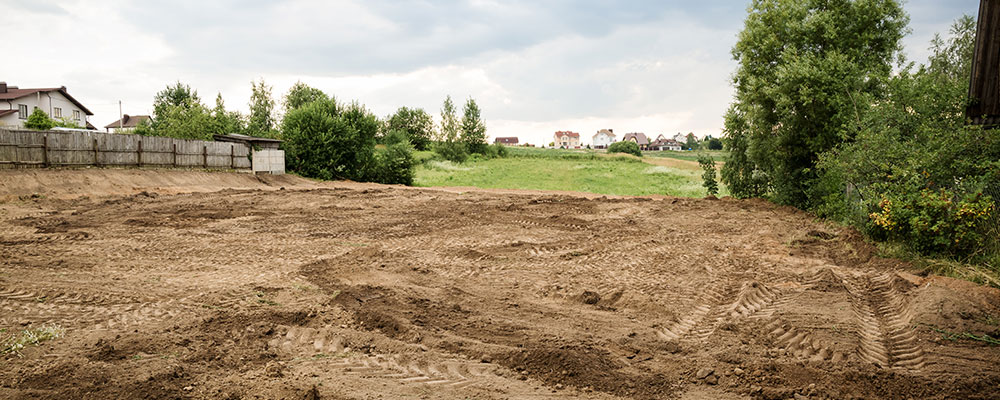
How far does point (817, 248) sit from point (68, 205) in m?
20.1

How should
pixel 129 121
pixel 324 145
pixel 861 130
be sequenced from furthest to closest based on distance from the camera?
pixel 129 121, pixel 324 145, pixel 861 130

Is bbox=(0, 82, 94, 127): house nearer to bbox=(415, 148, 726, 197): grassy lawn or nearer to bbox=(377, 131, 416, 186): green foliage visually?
bbox=(377, 131, 416, 186): green foliage

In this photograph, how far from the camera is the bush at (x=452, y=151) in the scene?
56.0 m

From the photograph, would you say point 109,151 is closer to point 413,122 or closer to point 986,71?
point 986,71

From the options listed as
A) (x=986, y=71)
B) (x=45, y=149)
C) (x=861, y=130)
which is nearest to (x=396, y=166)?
(x=45, y=149)

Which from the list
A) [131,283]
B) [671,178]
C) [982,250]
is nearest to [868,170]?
[982,250]

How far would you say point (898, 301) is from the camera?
21.5 ft

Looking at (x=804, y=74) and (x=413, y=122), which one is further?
(x=413, y=122)

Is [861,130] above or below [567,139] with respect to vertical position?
below

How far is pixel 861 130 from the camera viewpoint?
12703 millimetres

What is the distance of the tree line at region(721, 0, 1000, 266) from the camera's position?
887cm

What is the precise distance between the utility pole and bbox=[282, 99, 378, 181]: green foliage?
30.1 m

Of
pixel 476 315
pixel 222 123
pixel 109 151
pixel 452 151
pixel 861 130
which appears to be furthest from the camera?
pixel 452 151

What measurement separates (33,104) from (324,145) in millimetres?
41680
